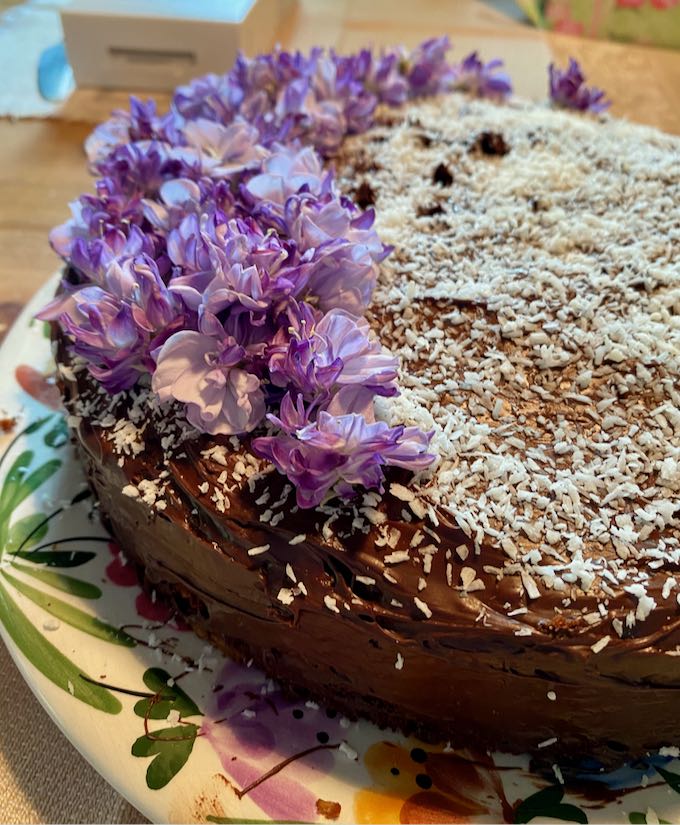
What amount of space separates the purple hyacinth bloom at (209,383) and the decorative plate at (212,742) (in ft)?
1.12

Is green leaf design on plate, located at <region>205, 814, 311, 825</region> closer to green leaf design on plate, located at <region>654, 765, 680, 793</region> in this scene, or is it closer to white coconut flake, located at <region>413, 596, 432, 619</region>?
white coconut flake, located at <region>413, 596, 432, 619</region>

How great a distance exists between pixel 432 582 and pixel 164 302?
1.50ft

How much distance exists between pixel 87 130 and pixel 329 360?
180cm

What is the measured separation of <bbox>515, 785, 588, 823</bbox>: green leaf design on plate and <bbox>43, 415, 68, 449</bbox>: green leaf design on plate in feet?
2.90

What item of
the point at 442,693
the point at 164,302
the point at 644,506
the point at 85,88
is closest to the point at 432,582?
the point at 442,693

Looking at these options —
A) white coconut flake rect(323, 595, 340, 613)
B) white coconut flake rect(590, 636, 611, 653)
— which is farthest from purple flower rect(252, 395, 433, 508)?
white coconut flake rect(590, 636, 611, 653)

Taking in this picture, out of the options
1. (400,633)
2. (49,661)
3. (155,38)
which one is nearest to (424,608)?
(400,633)

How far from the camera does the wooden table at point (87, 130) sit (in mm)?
1031

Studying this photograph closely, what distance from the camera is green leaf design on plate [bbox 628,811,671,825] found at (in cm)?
93

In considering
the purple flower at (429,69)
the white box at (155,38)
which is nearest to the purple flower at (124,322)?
the purple flower at (429,69)

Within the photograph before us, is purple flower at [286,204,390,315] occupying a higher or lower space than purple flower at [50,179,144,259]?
higher

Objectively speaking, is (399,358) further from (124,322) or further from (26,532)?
(26,532)

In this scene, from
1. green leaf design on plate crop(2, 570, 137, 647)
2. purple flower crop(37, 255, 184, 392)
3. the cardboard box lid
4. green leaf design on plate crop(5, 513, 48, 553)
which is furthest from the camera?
the cardboard box lid

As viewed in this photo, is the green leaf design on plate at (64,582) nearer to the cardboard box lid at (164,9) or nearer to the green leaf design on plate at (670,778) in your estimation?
the green leaf design on plate at (670,778)
